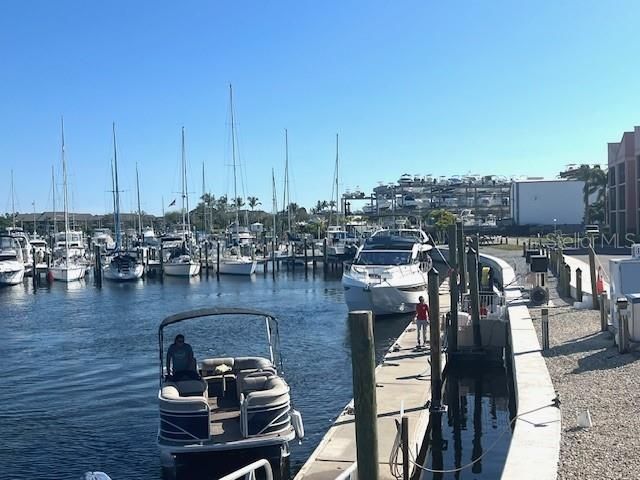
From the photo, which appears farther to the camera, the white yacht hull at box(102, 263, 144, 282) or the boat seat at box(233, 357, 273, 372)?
the white yacht hull at box(102, 263, 144, 282)

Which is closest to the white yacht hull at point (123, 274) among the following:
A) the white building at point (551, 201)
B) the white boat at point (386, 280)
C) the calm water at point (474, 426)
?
the white boat at point (386, 280)

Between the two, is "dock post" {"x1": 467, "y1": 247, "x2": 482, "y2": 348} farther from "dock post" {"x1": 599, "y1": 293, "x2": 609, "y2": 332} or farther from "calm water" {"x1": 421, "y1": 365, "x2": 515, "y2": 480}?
"dock post" {"x1": 599, "y1": 293, "x2": 609, "y2": 332}

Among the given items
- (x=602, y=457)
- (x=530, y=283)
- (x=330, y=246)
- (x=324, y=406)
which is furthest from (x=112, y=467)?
(x=330, y=246)

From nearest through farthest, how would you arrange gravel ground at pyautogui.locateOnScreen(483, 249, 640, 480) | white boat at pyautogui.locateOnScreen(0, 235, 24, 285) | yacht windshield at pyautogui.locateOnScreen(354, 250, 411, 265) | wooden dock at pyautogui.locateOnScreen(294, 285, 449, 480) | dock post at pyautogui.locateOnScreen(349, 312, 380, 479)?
1. dock post at pyautogui.locateOnScreen(349, 312, 380, 479)
2. gravel ground at pyautogui.locateOnScreen(483, 249, 640, 480)
3. wooden dock at pyautogui.locateOnScreen(294, 285, 449, 480)
4. yacht windshield at pyautogui.locateOnScreen(354, 250, 411, 265)
5. white boat at pyautogui.locateOnScreen(0, 235, 24, 285)

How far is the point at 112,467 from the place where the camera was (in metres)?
16.1

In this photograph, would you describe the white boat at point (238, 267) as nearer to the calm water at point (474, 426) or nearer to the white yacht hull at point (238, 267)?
the white yacht hull at point (238, 267)

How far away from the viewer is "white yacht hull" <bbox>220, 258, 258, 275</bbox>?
7131cm

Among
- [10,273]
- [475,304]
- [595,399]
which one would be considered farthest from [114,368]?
[10,273]

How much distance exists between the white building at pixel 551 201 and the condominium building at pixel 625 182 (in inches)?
1669

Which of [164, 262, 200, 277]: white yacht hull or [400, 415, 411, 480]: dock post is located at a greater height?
[400, 415, 411, 480]: dock post

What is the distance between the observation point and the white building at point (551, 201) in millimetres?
121812

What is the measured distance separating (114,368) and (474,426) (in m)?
13.4

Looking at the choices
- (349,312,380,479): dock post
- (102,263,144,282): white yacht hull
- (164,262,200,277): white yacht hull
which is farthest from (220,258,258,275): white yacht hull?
(349,312,380,479): dock post

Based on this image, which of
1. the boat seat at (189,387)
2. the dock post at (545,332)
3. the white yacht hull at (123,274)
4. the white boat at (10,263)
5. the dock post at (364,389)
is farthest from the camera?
the white yacht hull at (123,274)
